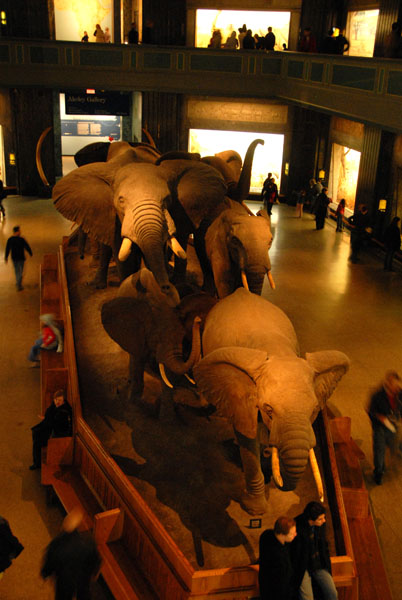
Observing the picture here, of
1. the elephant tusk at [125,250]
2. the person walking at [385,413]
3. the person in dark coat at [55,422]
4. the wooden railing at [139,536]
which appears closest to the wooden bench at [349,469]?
the wooden railing at [139,536]

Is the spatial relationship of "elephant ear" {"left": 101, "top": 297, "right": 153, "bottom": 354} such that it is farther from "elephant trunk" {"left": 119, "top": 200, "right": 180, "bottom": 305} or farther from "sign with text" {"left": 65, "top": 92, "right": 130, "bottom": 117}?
"sign with text" {"left": 65, "top": 92, "right": 130, "bottom": 117}

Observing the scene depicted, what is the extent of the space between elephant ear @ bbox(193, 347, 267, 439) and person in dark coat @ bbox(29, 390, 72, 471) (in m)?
2.09

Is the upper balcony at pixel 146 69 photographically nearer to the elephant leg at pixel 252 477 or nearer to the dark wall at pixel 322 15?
the dark wall at pixel 322 15

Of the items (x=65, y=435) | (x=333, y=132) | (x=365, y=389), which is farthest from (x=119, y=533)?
(x=333, y=132)

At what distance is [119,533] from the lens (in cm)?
594

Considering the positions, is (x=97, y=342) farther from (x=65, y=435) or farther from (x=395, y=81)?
(x=395, y=81)

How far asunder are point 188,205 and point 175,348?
8.87 ft

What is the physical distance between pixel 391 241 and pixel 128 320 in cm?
958

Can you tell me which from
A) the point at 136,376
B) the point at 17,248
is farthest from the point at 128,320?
the point at 17,248

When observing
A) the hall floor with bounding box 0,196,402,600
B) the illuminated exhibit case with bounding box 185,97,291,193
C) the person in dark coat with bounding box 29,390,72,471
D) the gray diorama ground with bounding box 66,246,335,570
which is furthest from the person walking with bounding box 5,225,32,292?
the illuminated exhibit case with bounding box 185,97,291,193

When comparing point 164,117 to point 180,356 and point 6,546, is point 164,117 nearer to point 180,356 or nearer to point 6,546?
point 180,356

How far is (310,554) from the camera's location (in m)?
5.00

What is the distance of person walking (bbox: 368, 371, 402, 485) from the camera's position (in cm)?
724

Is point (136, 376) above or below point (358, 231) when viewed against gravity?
above
